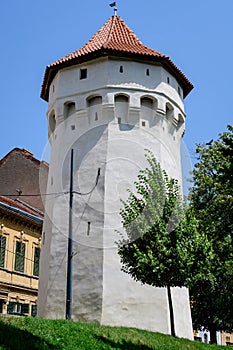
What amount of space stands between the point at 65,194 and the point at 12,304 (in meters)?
7.37

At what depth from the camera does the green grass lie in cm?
1101

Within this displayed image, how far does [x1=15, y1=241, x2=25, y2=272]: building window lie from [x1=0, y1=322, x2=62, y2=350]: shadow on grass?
50.7 ft

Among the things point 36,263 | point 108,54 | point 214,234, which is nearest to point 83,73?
point 108,54

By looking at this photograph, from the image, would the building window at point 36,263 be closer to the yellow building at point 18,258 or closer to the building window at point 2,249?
the yellow building at point 18,258

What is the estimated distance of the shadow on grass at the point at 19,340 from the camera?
33.9ft

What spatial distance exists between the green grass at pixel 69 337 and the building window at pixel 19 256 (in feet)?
38.6

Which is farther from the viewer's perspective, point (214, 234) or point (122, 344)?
point (214, 234)

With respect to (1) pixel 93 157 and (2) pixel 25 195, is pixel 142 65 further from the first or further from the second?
(2) pixel 25 195

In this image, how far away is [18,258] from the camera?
27.2 metres

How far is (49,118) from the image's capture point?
2417 cm

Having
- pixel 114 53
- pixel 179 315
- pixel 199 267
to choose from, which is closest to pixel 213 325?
pixel 179 315

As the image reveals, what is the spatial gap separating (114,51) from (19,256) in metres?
11.3

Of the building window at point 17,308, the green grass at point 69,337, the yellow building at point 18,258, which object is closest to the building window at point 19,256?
the yellow building at point 18,258

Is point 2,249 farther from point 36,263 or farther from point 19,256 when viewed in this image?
point 36,263
